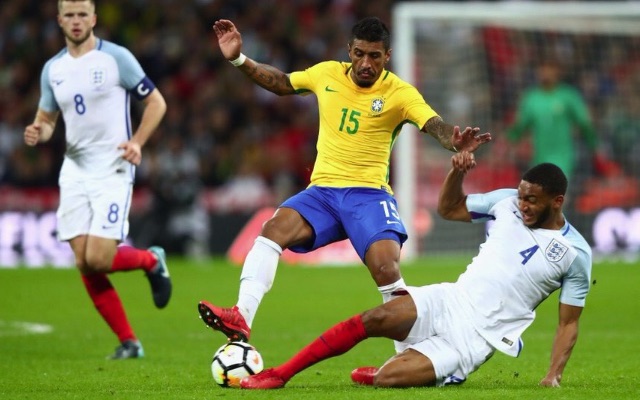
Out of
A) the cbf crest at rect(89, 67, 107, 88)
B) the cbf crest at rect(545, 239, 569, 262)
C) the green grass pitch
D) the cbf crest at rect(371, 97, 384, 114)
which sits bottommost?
the green grass pitch

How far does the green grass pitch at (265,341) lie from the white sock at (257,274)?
0.54 meters

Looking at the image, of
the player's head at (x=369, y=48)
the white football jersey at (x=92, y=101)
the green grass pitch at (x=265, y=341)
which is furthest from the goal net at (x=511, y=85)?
the player's head at (x=369, y=48)

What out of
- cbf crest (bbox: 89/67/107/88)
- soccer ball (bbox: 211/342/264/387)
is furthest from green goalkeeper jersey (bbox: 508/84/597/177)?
soccer ball (bbox: 211/342/264/387)

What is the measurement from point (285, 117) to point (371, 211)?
15.9 meters

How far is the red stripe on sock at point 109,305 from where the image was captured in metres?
9.52

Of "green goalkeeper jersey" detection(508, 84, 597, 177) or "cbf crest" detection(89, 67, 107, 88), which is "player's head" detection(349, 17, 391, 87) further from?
"green goalkeeper jersey" detection(508, 84, 597, 177)

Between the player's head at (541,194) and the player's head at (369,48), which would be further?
the player's head at (369,48)

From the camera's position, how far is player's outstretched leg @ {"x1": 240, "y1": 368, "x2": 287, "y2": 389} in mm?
7109

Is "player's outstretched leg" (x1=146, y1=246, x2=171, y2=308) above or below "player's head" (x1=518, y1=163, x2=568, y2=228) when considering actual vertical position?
below

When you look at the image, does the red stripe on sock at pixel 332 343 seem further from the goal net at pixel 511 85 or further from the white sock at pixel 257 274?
the goal net at pixel 511 85

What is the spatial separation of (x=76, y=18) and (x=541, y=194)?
160 inches

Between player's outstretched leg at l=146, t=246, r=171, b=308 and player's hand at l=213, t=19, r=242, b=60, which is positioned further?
player's outstretched leg at l=146, t=246, r=171, b=308

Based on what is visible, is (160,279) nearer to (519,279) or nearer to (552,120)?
(519,279)

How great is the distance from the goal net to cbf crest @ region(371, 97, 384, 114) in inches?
429
